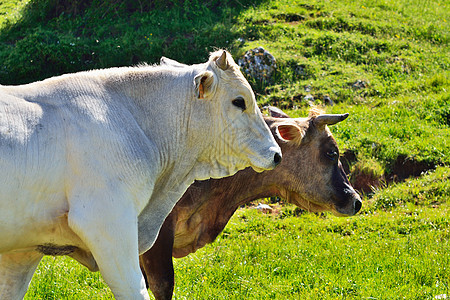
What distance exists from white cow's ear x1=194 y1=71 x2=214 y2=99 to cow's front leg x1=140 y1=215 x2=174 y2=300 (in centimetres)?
214

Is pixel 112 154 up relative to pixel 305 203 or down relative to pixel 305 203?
up

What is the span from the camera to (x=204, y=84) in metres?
5.00

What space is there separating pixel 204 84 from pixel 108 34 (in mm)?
11638

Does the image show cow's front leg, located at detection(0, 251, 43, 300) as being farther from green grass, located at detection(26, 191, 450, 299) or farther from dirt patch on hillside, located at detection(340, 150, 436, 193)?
dirt patch on hillside, located at detection(340, 150, 436, 193)

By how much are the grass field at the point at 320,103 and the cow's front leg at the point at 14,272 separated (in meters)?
1.88

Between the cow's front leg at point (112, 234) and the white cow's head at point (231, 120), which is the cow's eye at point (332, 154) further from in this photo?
the cow's front leg at point (112, 234)

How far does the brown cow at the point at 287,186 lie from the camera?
721 cm

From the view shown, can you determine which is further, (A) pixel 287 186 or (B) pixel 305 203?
(B) pixel 305 203

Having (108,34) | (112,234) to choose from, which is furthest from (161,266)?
(108,34)

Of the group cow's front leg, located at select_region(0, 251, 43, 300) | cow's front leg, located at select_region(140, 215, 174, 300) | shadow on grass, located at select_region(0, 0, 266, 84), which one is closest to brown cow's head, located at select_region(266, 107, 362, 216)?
cow's front leg, located at select_region(140, 215, 174, 300)

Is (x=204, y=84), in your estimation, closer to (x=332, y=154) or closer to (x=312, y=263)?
(x=332, y=154)

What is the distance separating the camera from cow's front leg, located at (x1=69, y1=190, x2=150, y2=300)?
14.2ft

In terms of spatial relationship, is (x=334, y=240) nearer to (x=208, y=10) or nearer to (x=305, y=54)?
(x=305, y=54)

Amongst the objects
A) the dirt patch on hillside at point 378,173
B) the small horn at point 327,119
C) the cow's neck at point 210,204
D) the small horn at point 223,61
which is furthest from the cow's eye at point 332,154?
the dirt patch on hillside at point 378,173
